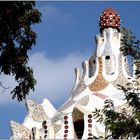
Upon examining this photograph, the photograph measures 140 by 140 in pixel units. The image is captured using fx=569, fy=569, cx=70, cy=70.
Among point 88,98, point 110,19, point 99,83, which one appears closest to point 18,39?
point 88,98

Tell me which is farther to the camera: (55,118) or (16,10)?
(55,118)

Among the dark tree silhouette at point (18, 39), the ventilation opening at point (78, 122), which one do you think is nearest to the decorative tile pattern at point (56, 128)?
the ventilation opening at point (78, 122)

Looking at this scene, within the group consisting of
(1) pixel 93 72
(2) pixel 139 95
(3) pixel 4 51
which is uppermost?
(1) pixel 93 72

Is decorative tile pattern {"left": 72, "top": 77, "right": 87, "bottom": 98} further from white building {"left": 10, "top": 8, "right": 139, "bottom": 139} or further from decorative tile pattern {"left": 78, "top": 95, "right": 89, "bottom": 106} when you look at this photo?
decorative tile pattern {"left": 78, "top": 95, "right": 89, "bottom": 106}

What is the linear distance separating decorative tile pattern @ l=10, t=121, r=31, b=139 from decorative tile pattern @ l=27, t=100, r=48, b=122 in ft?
4.23

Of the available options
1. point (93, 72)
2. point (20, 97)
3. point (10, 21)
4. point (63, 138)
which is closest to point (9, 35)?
point (10, 21)

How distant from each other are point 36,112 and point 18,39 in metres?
18.4

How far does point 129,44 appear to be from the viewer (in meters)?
9.58

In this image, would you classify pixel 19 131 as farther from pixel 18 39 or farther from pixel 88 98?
pixel 18 39

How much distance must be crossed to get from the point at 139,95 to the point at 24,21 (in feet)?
8.11

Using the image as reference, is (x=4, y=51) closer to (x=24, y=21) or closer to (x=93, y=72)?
(x=24, y=21)

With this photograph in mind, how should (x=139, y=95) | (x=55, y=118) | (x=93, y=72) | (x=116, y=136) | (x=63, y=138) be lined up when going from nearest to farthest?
(x=116, y=136) < (x=139, y=95) < (x=63, y=138) < (x=55, y=118) < (x=93, y=72)

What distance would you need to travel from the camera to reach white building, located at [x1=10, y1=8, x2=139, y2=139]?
81.9 ft

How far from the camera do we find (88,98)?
26.7 metres
